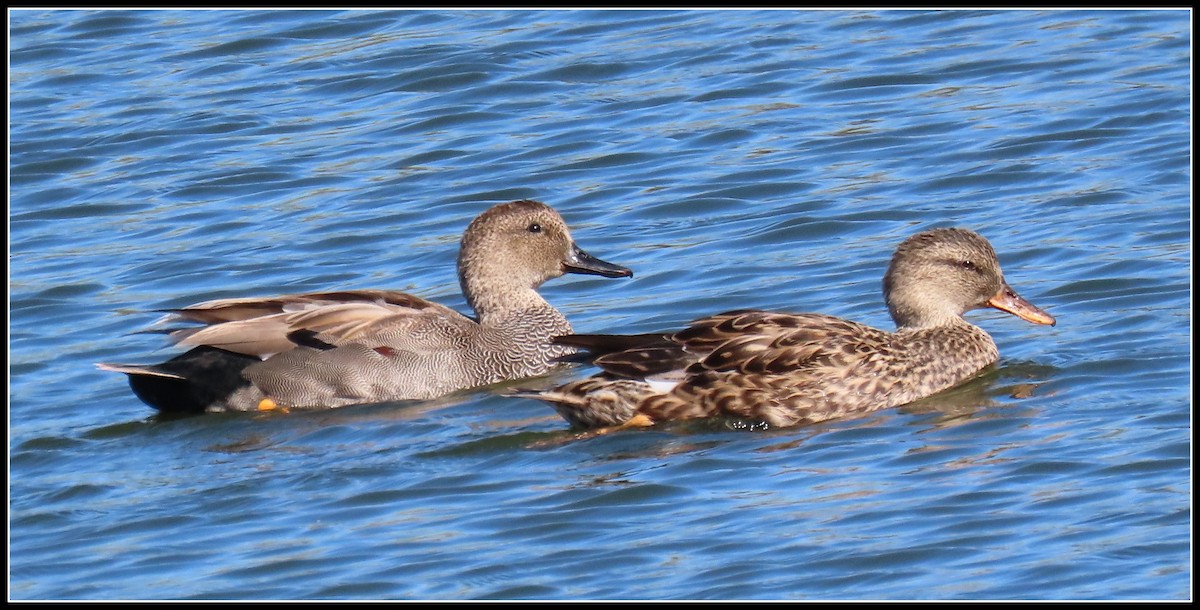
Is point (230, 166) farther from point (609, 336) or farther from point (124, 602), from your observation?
point (124, 602)

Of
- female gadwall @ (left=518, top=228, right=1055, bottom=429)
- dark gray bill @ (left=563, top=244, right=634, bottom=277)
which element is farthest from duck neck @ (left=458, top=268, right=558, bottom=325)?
female gadwall @ (left=518, top=228, right=1055, bottom=429)

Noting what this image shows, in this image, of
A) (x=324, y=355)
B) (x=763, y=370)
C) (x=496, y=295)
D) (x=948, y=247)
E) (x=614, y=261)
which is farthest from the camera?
(x=614, y=261)

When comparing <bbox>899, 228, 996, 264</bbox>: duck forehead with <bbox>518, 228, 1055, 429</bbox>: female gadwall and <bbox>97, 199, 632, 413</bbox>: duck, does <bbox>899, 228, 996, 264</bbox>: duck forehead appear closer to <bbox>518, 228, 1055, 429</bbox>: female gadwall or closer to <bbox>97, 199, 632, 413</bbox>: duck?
<bbox>518, 228, 1055, 429</bbox>: female gadwall

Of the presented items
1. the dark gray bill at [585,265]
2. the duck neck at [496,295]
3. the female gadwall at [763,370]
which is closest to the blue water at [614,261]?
the female gadwall at [763,370]

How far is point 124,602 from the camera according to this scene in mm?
7164

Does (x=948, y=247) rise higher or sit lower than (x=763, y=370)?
higher

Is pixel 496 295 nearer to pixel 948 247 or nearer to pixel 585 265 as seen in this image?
pixel 585 265

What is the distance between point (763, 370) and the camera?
29.0ft

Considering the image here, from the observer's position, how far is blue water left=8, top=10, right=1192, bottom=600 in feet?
24.0

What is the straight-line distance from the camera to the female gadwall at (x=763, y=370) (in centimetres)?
877

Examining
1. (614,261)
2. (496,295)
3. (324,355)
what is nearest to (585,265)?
(496,295)

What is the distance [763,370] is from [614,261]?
3078 mm

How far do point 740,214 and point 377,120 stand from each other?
137 inches

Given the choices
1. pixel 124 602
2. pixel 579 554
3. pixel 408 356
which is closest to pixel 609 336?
pixel 408 356
